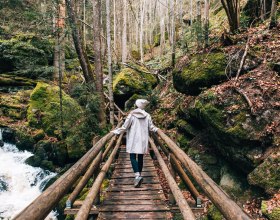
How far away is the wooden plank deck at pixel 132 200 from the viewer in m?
4.41

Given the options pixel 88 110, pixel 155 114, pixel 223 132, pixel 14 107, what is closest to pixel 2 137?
pixel 14 107

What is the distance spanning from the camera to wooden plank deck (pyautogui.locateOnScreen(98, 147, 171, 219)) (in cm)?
441

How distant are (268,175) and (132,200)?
2.93 m

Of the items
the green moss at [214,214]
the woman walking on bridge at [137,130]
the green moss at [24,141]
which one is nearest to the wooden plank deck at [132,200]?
the woman walking on bridge at [137,130]

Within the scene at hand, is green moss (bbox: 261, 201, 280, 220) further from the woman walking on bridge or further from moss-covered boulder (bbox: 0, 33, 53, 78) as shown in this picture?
moss-covered boulder (bbox: 0, 33, 53, 78)

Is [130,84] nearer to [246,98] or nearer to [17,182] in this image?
[17,182]

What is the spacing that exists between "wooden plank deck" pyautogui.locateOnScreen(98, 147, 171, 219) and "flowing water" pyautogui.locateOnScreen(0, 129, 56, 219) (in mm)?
4538

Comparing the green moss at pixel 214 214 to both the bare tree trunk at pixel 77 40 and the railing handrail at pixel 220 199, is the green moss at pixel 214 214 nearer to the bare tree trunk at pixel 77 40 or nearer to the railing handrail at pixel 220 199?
the railing handrail at pixel 220 199

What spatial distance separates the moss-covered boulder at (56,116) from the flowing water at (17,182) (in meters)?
1.62

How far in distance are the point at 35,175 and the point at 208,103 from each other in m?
7.95

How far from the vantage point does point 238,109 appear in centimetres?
656

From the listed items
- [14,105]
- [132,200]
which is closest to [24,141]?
[14,105]

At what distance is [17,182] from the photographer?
1060cm

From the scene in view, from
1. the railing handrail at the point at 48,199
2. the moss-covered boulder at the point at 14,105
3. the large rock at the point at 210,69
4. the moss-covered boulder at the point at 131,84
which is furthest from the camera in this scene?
the moss-covered boulder at the point at 131,84
